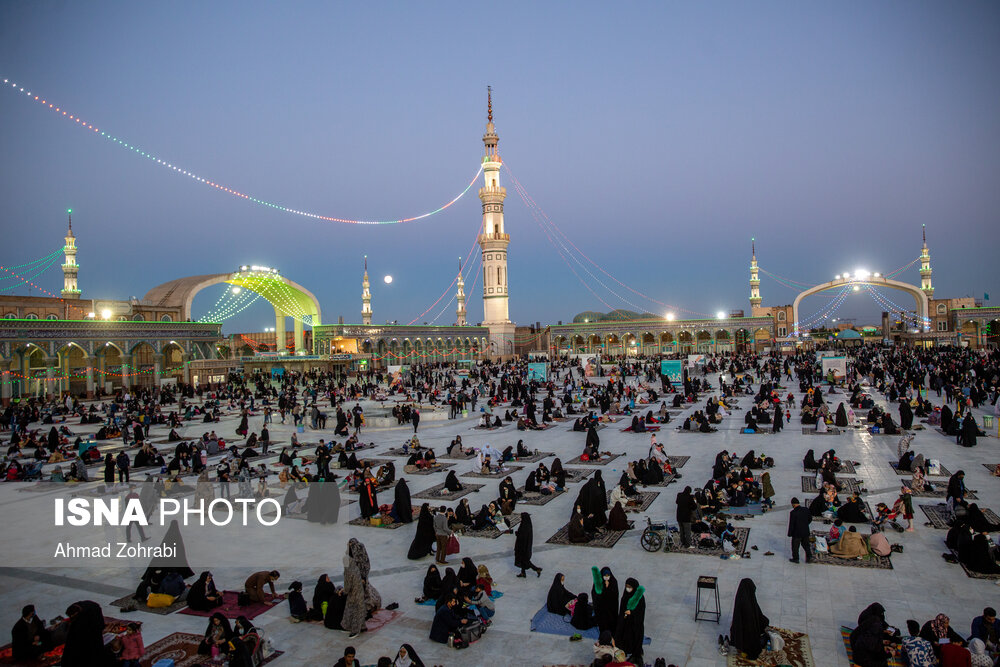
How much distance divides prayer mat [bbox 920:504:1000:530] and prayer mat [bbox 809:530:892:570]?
1760 mm

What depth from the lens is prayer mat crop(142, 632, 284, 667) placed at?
6.01m

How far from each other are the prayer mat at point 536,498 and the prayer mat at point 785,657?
221 inches

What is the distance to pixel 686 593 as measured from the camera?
7.16m

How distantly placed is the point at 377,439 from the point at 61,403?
2113 cm

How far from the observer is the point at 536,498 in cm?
1150

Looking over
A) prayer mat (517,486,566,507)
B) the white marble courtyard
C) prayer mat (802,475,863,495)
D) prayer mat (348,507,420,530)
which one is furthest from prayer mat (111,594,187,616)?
prayer mat (802,475,863,495)

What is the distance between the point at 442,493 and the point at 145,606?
5.65 m

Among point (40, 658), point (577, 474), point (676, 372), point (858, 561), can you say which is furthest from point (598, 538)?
point (676, 372)

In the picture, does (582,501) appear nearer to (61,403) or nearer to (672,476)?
(672,476)

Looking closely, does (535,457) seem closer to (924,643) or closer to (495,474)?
(495,474)

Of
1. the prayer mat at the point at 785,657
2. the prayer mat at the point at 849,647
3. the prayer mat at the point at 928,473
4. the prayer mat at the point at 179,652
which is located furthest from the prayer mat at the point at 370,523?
the prayer mat at the point at 928,473

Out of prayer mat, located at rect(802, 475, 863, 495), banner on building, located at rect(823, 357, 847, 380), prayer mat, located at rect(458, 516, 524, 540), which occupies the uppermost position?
banner on building, located at rect(823, 357, 847, 380)

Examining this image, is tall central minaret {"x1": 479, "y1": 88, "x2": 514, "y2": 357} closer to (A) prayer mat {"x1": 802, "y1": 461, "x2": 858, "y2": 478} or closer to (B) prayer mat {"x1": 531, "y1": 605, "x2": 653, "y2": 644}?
(A) prayer mat {"x1": 802, "y1": 461, "x2": 858, "y2": 478}

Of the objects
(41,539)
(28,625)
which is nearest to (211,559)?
(28,625)
